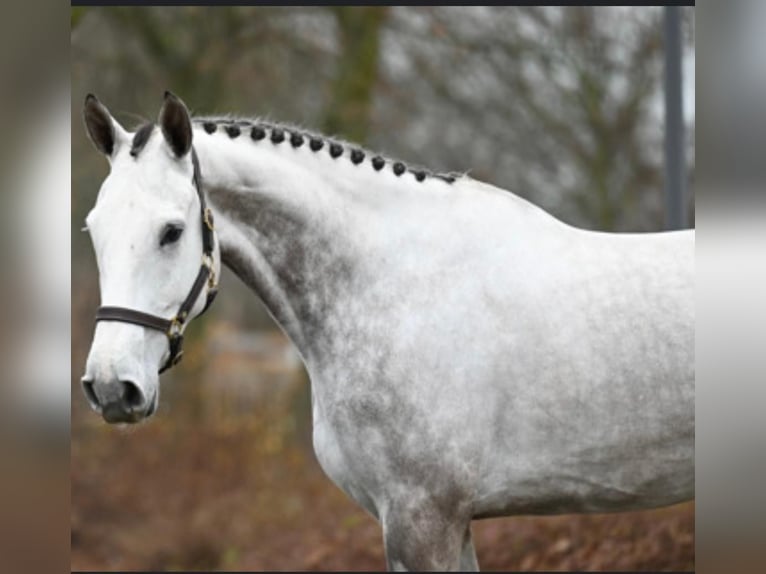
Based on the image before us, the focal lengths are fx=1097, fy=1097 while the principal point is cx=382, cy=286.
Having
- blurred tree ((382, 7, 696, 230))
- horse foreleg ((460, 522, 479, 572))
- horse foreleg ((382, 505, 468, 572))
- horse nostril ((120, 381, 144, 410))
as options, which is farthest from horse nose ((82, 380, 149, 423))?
blurred tree ((382, 7, 696, 230))

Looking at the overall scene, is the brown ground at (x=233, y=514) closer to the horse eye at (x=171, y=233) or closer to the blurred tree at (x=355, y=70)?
the blurred tree at (x=355, y=70)

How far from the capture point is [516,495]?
12.4ft

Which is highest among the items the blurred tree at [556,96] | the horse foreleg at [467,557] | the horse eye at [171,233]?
the blurred tree at [556,96]

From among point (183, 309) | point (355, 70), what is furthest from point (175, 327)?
point (355, 70)

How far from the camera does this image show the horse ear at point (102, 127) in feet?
11.3

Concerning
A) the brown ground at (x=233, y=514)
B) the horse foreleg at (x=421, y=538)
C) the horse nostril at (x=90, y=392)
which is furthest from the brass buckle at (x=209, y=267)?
the brown ground at (x=233, y=514)

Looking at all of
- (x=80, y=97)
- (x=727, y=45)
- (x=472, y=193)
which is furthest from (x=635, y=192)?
(x=727, y=45)

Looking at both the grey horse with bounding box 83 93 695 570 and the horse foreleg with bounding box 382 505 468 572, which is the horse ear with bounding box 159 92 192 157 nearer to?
the grey horse with bounding box 83 93 695 570

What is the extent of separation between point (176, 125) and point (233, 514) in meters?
7.43

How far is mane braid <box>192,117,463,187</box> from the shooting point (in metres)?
3.88

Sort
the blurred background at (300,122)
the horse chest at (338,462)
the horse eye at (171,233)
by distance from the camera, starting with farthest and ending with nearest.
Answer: the blurred background at (300,122), the horse chest at (338,462), the horse eye at (171,233)

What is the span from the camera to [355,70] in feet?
35.2

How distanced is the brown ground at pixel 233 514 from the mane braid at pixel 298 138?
413 cm

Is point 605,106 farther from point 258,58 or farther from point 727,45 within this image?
point 727,45
